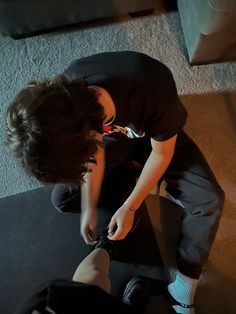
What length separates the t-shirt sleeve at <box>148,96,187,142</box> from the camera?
32.9 inches

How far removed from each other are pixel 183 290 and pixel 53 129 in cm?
56

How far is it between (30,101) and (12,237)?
436 mm

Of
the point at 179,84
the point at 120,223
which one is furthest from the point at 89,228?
the point at 179,84

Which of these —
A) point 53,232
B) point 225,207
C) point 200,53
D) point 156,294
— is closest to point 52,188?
point 53,232

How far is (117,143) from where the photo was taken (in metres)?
0.99

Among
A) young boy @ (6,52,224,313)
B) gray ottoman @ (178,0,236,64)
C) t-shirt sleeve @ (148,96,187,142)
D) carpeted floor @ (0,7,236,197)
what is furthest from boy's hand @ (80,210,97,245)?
gray ottoman @ (178,0,236,64)

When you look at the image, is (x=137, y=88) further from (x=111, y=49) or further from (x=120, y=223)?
(x=111, y=49)

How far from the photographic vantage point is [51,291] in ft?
2.36

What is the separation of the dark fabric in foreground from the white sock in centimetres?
4

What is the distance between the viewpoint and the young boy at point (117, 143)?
701 mm

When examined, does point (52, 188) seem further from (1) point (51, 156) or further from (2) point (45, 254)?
(1) point (51, 156)

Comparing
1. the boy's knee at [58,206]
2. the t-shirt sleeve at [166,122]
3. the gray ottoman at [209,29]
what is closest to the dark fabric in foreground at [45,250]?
the boy's knee at [58,206]

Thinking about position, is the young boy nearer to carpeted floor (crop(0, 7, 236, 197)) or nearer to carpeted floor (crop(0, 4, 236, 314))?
carpeted floor (crop(0, 4, 236, 314))

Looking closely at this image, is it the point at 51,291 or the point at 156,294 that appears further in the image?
the point at 156,294
